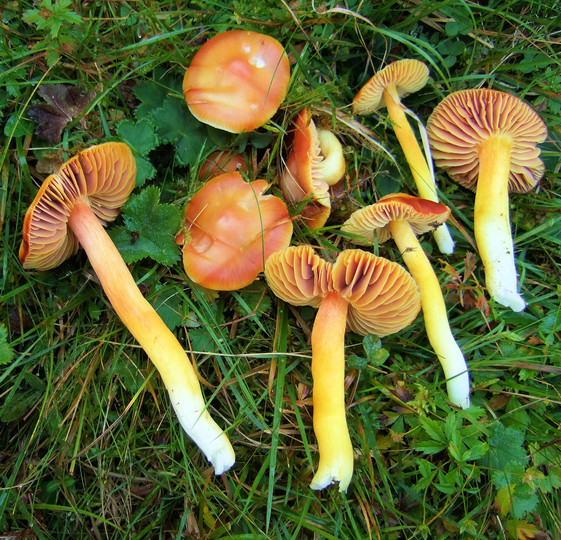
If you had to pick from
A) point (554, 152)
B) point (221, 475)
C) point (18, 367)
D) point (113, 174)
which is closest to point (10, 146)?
point (113, 174)

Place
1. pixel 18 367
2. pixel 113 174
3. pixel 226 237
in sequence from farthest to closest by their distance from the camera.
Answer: pixel 18 367, pixel 226 237, pixel 113 174

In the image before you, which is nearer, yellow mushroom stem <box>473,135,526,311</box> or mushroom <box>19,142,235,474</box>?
mushroom <box>19,142,235,474</box>

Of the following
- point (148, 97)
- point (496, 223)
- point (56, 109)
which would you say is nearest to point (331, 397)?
Answer: point (496, 223)

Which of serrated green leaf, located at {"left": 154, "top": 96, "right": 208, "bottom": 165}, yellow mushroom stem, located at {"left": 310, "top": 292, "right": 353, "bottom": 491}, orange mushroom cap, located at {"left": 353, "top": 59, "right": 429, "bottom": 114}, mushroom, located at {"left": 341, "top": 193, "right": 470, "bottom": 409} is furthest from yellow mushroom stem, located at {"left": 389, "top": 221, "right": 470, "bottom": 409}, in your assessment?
serrated green leaf, located at {"left": 154, "top": 96, "right": 208, "bottom": 165}

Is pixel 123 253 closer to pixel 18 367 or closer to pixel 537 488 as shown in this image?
pixel 18 367

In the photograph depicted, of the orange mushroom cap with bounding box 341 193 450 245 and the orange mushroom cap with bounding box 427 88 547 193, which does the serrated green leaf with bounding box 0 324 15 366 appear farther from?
the orange mushroom cap with bounding box 427 88 547 193

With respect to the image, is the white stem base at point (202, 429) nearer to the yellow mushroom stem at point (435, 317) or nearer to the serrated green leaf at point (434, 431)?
the serrated green leaf at point (434, 431)
